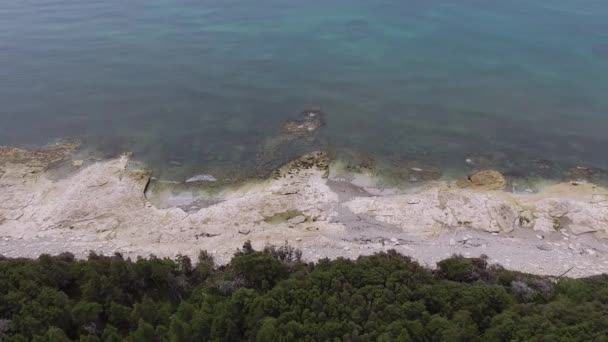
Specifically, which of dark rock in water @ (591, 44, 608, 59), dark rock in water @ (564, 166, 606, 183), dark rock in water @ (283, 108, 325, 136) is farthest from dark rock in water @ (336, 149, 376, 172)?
dark rock in water @ (591, 44, 608, 59)

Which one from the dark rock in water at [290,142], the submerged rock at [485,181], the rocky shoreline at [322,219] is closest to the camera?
the rocky shoreline at [322,219]

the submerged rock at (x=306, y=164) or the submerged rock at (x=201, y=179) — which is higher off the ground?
the submerged rock at (x=306, y=164)

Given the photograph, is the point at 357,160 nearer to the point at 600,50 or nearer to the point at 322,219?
the point at 322,219

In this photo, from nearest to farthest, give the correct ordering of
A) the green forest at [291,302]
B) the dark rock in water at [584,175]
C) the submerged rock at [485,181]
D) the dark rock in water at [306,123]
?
the green forest at [291,302] < the submerged rock at [485,181] < the dark rock in water at [584,175] < the dark rock in water at [306,123]

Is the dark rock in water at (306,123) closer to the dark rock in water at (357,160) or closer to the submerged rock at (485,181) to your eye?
the dark rock in water at (357,160)

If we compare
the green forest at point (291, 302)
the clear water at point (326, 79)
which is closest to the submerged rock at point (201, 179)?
the clear water at point (326, 79)

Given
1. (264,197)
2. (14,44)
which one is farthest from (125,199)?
(14,44)

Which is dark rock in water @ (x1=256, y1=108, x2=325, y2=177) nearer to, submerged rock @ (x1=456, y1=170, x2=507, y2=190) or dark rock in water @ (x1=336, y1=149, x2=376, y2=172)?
dark rock in water @ (x1=336, y1=149, x2=376, y2=172)
